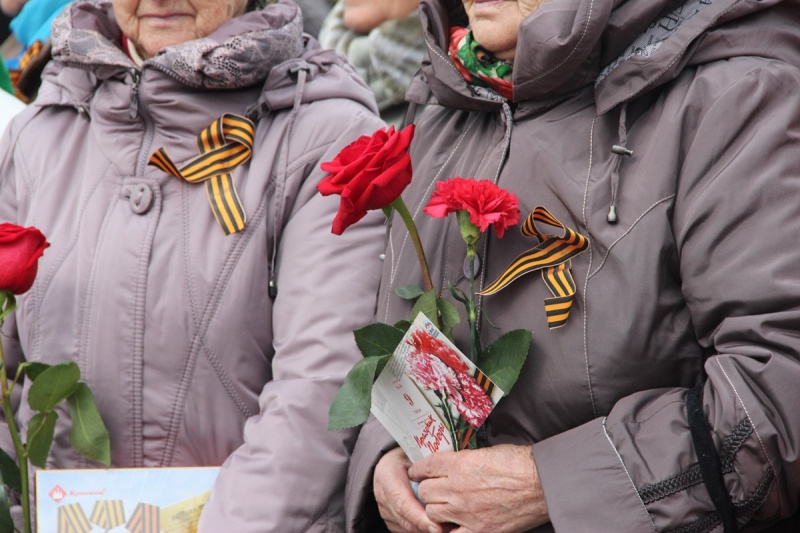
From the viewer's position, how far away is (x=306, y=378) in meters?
1.96

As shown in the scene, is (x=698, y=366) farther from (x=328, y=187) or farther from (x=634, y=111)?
(x=328, y=187)

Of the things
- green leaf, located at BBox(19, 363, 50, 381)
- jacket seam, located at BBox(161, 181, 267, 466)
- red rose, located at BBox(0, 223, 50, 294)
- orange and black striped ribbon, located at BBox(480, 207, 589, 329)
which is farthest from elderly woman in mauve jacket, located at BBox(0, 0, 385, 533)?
orange and black striped ribbon, located at BBox(480, 207, 589, 329)

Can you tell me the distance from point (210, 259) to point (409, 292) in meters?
0.51

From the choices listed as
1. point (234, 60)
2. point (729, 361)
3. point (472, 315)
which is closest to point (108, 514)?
point (472, 315)

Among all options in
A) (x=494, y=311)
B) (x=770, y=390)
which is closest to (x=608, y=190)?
(x=494, y=311)

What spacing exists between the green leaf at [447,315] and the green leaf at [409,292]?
0.07m

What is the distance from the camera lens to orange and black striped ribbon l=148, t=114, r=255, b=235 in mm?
2045

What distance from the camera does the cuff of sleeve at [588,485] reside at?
147 centimetres

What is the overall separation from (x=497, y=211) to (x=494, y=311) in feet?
0.68

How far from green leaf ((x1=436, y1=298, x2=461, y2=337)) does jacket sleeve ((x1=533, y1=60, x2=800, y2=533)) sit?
0.25 meters

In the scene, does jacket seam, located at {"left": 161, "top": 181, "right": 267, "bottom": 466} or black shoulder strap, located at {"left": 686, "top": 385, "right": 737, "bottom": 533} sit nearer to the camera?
black shoulder strap, located at {"left": 686, "top": 385, "right": 737, "bottom": 533}

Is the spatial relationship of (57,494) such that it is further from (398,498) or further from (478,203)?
(478,203)

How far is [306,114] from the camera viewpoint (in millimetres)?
2150

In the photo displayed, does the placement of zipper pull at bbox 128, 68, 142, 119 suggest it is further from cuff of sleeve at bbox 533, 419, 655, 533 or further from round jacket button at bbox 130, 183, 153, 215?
cuff of sleeve at bbox 533, 419, 655, 533
